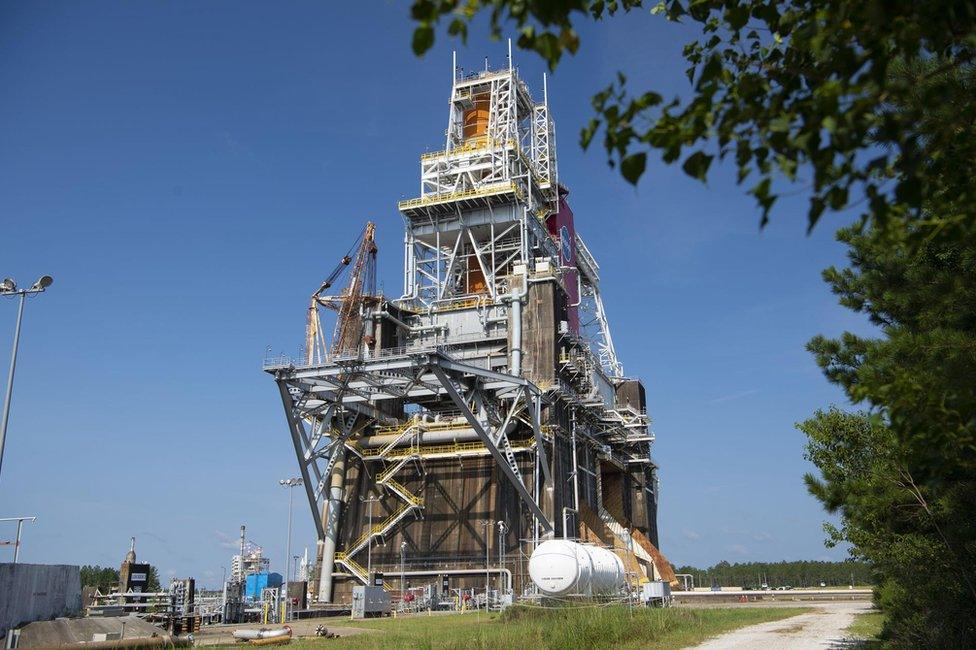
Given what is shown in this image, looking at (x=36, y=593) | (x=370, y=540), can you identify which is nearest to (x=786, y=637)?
(x=36, y=593)

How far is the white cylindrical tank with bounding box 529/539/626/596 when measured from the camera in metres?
35.9

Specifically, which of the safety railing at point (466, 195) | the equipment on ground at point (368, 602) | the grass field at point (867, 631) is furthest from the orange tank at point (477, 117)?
the grass field at point (867, 631)

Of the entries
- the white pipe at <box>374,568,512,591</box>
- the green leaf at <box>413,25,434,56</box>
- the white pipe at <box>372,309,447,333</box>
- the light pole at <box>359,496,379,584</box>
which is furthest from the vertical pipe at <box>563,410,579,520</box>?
the green leaf at <box>413,25,434,56</box>

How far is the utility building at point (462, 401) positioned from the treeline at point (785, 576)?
98506 millimetres

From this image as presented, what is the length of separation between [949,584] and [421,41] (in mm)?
15993

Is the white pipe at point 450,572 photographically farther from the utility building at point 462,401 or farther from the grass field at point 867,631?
the grass field at point 867,631

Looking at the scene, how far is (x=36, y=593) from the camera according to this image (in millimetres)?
23625

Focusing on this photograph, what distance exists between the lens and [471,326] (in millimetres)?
61375

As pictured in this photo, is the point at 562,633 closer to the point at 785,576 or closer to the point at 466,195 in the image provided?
the point at 466,195

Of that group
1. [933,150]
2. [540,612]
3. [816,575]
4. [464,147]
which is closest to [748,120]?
[933,150]

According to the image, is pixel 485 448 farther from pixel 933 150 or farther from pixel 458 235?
pixel 933 150

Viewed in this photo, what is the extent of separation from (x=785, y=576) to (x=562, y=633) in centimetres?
15947

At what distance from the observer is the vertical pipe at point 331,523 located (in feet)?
178

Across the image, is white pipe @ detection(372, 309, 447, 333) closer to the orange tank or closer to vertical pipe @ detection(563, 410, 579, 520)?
vertical pipe @ detection(563, 410, 579, 520)
